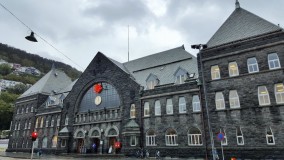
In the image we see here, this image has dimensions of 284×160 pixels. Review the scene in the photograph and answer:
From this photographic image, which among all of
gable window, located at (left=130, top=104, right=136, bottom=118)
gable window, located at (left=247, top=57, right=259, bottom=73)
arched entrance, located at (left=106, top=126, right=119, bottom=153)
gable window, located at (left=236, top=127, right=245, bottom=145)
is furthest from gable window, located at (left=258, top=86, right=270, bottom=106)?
arched entrance, located at (left=106, top=126, right=119, bottom=153)

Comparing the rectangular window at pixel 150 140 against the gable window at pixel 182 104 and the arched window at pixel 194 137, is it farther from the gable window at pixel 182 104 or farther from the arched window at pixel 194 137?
the gable window at pixel 182 104

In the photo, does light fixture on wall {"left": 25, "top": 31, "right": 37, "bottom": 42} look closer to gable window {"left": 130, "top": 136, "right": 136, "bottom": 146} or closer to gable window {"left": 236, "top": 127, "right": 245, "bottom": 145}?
gable window {"left": 130, "top": 136, "right": 136, "bottom": 146}

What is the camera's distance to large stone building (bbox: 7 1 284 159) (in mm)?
22987

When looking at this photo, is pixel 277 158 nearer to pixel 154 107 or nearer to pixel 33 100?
pixel 154 107

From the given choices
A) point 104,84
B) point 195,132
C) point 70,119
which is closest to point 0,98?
point 70,119

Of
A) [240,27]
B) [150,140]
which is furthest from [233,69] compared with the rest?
[150,140]

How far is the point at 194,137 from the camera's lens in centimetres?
2683

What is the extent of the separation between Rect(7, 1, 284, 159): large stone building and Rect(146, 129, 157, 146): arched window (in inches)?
5.1

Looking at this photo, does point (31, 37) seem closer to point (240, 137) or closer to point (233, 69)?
point (233, 69)

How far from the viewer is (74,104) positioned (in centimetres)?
4169

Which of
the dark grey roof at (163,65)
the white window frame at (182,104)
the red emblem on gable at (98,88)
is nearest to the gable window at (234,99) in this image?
the white window frame at (182,104)

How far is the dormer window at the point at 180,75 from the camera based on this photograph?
30.5 m

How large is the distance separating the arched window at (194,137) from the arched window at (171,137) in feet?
6.65

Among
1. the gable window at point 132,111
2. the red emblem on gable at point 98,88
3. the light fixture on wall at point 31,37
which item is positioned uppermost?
the red emblem on gable at point 98,88
